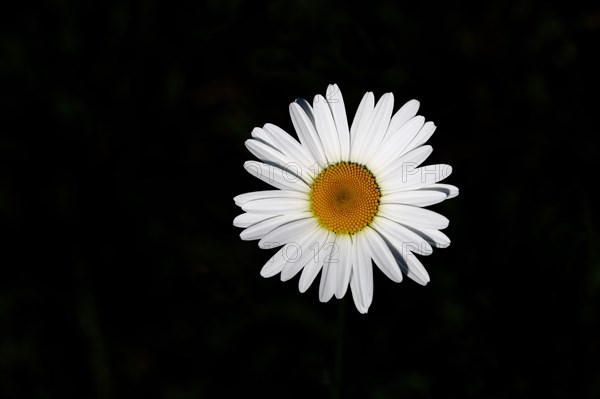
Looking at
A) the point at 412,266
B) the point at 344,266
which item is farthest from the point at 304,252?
the point at 412,266

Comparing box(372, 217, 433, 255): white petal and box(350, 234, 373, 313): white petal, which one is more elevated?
box(372, 217, 433, 255): white petal

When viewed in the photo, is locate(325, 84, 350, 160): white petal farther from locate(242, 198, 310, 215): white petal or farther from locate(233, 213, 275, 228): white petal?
locate(233, 213, 275, 228): white petal

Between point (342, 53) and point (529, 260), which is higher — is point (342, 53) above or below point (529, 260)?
above

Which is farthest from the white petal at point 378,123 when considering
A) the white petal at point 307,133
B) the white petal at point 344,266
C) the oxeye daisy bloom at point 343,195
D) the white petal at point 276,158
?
the white petal at point 344,266

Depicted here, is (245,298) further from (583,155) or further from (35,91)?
(583,155)

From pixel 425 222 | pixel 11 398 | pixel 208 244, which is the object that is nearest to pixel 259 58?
pixel 208 244

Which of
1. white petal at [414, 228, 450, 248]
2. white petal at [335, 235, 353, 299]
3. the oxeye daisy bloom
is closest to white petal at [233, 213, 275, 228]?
the oxeye daisy bloom
